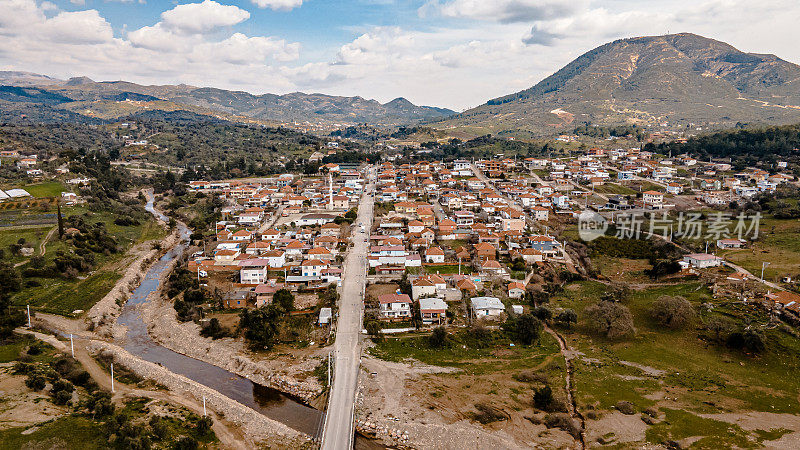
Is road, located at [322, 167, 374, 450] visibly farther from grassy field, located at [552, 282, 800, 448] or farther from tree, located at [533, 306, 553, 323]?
tree, located at [533, 306, 553, 323]

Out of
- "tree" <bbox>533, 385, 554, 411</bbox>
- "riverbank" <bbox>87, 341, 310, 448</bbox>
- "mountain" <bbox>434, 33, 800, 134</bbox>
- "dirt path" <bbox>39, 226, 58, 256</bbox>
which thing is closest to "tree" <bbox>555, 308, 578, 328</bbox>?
"tree" <bbox>533, 385, 554, 411</bbox>

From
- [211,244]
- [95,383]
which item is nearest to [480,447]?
[95,383]

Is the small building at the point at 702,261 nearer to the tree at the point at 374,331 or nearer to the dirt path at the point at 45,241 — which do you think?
the tree at the point at 374,331

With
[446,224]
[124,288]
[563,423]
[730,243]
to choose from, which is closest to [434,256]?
[446,224]

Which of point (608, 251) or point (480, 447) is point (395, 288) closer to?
point (480, 447)

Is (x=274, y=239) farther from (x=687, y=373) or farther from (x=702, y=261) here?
(x=702, y=261)

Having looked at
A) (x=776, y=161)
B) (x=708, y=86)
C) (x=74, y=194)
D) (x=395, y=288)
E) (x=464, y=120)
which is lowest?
(x=395, y=288)
